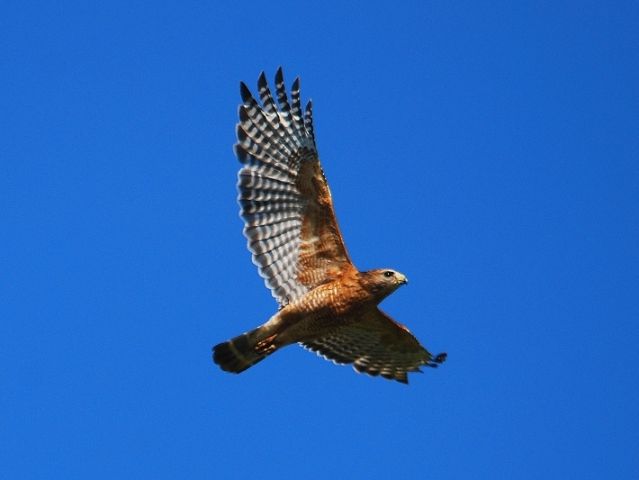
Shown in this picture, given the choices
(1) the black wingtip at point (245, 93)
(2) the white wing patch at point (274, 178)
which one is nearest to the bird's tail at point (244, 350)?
(2) the white wing patch at point (274, 178)

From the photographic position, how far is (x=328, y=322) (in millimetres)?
13398

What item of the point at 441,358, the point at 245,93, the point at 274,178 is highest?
the point at 245,93

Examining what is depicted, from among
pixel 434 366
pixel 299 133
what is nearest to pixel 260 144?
pixel 299 133

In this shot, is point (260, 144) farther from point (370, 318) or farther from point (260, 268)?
point (370, 318)

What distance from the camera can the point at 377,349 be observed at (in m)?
14.5

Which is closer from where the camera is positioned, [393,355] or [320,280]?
[320,280]

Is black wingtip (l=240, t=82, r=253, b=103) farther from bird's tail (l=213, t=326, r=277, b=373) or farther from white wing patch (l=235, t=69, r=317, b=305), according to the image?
bird's tail (l=213, t=326, r=277, b=373)

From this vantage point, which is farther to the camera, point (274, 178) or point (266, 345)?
point (274, 178)

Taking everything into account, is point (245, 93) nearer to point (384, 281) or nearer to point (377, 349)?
point (384, 281)

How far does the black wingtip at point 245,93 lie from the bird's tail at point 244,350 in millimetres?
2565

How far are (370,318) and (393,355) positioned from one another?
867 millimetres

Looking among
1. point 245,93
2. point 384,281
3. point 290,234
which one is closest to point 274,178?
point 290,234

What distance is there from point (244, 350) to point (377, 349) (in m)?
1.98

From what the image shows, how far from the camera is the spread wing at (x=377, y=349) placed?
14.2 metres
